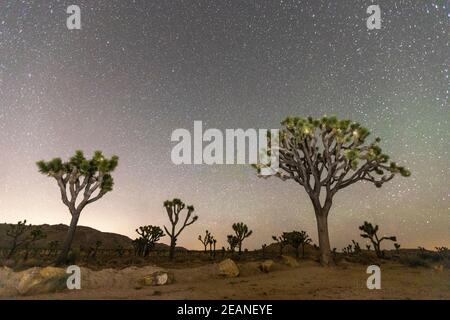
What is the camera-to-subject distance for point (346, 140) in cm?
1455

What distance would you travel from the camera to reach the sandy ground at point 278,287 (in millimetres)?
8816

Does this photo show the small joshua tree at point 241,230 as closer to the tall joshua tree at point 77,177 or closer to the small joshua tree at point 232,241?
the small joshua tree at point 232,241

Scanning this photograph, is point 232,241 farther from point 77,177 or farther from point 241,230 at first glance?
point 77,177

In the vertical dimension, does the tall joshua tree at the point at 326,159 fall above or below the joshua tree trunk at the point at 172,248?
above

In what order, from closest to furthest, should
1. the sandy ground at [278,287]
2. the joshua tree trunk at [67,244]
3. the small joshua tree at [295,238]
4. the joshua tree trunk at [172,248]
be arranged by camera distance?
the sandy ground at [278,287] < the joshua tree trunk at [67,244] < the joshua tree trunk at [172,248] < the small joshua tree at [295,238]

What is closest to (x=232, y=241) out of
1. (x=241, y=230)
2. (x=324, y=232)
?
(x=241, y=230)

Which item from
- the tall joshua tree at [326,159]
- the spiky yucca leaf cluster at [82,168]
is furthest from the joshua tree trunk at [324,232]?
the spiky yucca leaf cluster at [82,168]

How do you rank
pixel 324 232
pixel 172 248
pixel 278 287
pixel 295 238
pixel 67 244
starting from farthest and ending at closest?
pixel 295 238
pixel 172 248
pixel 67 244
pixel 324 232
pixel 278 287

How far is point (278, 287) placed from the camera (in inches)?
395

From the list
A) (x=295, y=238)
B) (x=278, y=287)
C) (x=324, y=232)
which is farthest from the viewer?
(x=295, y=238)

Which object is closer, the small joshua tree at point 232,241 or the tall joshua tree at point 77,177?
the tall joshua tree at point 77,177

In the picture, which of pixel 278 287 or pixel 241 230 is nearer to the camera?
pixel 278 287

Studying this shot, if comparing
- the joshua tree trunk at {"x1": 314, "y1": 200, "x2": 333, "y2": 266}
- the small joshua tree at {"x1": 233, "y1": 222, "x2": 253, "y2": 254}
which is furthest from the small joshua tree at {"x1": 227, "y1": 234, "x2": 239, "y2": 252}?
the joshua tree trunk at {"x1": 314, "y1": 200, "x2": 333, "y2": 266}

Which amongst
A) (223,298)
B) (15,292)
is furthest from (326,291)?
(15,292)
